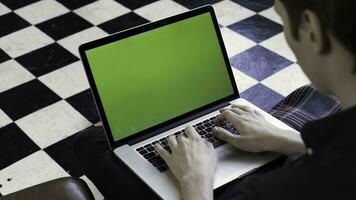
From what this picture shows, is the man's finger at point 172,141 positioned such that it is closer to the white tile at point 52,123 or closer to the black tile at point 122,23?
the white tile at point 52,123

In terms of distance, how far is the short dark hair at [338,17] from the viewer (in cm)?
69

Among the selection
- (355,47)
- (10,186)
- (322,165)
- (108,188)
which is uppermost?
(355,47)

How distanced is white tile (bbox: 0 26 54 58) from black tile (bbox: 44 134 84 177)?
707mm

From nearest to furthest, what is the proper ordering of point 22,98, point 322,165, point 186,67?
point 322,165 < point 186,67 < point 22,98

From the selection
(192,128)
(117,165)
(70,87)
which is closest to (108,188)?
(117,165)

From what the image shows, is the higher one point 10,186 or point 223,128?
point 223,128

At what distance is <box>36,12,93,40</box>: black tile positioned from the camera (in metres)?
2.68

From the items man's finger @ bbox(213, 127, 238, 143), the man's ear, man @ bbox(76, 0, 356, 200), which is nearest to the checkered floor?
man's finger @ bbox(213, 127, 238, 143)

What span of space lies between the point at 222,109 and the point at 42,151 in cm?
97

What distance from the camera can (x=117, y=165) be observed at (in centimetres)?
124

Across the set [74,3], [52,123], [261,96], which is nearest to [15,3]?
[74,3]

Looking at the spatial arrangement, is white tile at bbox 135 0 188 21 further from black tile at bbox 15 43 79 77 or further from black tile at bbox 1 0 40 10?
black tile at bbox 1 0 40 10

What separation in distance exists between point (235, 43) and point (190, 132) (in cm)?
148

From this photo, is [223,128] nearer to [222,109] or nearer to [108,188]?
[222,109]
